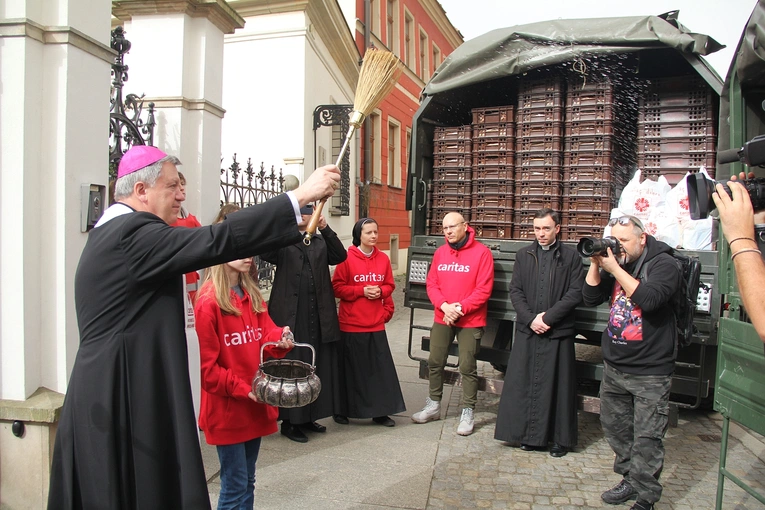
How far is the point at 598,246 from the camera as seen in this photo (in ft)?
12.5

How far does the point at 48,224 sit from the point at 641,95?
5004 millimetres

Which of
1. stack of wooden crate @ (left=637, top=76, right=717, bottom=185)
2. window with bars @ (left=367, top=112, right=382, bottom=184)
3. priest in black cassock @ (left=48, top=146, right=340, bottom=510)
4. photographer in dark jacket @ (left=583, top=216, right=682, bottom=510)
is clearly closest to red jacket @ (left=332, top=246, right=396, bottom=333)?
photographer in dark jacket @ (left=583, top=216, right=682, bottom=510)

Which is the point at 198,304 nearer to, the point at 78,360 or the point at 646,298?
the point at 78,360

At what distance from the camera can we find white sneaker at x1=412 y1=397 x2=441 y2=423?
17.9 ft

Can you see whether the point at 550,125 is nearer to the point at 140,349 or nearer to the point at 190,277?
the point at 190,277

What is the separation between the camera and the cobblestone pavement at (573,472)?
3965 mm

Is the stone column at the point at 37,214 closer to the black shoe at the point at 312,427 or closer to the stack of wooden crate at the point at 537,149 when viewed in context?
the black shoe at the point at 312,427

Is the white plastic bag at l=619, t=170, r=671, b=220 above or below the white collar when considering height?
above

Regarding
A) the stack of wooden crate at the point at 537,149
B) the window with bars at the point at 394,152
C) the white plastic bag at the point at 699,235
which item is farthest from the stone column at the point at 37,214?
the window with bars at the point at 394,152

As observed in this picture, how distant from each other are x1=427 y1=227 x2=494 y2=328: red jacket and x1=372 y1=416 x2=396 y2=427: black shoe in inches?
38.3

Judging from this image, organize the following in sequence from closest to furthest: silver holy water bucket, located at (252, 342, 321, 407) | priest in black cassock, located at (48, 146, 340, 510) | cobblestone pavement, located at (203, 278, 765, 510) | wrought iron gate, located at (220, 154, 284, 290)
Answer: priest in black cassock, located at (48, 146, 340, 510), silver holy water bucket, located at (252, 342, 321, 407), cobblestone pavement, located at (203, 278, 765, 510), wrought iron gate, located at (220, 154, 284, 290)

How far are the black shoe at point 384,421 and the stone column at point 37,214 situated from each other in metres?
2.67

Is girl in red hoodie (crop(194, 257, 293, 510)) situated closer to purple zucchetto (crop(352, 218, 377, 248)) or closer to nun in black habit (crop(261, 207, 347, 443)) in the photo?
nun in black habit (crop(261, 207, 347, 443))

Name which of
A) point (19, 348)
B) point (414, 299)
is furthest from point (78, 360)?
point (414, 299)
